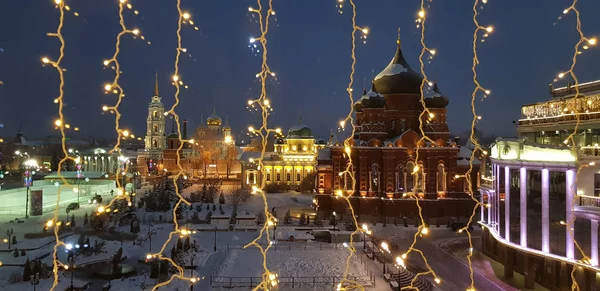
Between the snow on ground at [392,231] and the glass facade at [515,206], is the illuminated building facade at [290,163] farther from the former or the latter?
the glass facade at [515,206]

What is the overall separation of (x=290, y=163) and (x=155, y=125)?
15.6m

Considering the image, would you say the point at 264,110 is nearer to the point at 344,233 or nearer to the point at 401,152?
the point at 344,233

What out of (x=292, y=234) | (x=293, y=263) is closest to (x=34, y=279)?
(x=293, y=263)

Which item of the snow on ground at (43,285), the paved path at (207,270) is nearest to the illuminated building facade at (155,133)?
the paved path at (207,270)

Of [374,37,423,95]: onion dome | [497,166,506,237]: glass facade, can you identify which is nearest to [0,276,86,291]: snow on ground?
[497,166,506,237]: glass facade

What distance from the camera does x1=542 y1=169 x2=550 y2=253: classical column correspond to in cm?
891

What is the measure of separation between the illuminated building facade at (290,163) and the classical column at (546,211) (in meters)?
21.2

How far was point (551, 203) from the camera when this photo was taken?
8883 millimetres

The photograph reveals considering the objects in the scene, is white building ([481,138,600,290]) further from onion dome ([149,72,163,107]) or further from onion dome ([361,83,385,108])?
onion dome ([149,72,163,107])

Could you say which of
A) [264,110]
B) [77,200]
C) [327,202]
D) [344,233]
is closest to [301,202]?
[327,202]

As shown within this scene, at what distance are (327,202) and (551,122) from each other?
34.2 ft

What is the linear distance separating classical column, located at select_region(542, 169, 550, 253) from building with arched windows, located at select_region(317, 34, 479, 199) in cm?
800

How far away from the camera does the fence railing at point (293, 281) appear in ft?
31.2

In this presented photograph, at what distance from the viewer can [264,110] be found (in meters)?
4.15
